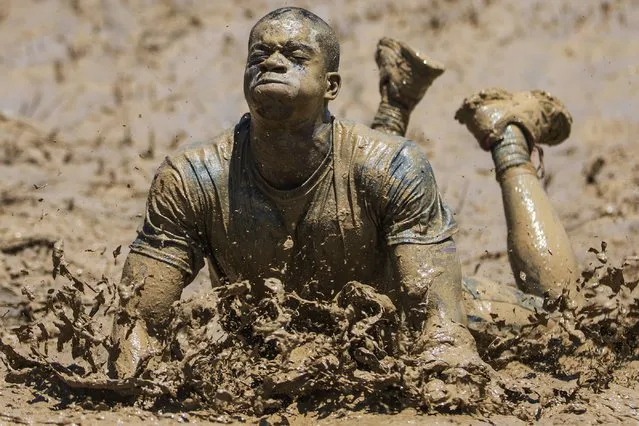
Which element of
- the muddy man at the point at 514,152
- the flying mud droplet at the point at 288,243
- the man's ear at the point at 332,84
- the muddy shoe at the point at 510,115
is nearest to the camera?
the man's ear at the point at 332,84

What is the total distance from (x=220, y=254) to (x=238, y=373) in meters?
0.51

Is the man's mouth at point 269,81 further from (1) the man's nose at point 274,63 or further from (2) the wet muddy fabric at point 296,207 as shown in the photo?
(2) the wet muddy fabric at point 296,207

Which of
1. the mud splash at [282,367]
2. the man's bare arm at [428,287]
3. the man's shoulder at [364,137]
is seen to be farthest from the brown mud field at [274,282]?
the man's shoulder at [364,137]

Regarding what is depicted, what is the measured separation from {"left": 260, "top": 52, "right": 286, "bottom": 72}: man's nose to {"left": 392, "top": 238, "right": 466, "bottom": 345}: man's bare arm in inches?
31.5

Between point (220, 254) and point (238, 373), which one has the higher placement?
point (220, 254)

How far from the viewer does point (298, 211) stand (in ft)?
17.0

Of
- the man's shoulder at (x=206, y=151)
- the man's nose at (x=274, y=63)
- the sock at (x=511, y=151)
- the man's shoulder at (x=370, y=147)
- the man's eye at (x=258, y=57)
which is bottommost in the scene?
the man's shoulder at (x=206, y=151)

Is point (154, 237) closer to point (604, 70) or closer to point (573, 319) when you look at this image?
point (573, 319)

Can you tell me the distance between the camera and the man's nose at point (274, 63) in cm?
489

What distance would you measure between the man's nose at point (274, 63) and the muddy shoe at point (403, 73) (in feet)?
6.56

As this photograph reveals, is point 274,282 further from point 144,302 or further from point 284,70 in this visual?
point 284,70

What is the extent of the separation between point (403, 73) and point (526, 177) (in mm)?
848

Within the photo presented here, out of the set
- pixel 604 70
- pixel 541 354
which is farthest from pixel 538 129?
pixel 604 70

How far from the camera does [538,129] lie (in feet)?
22.9
